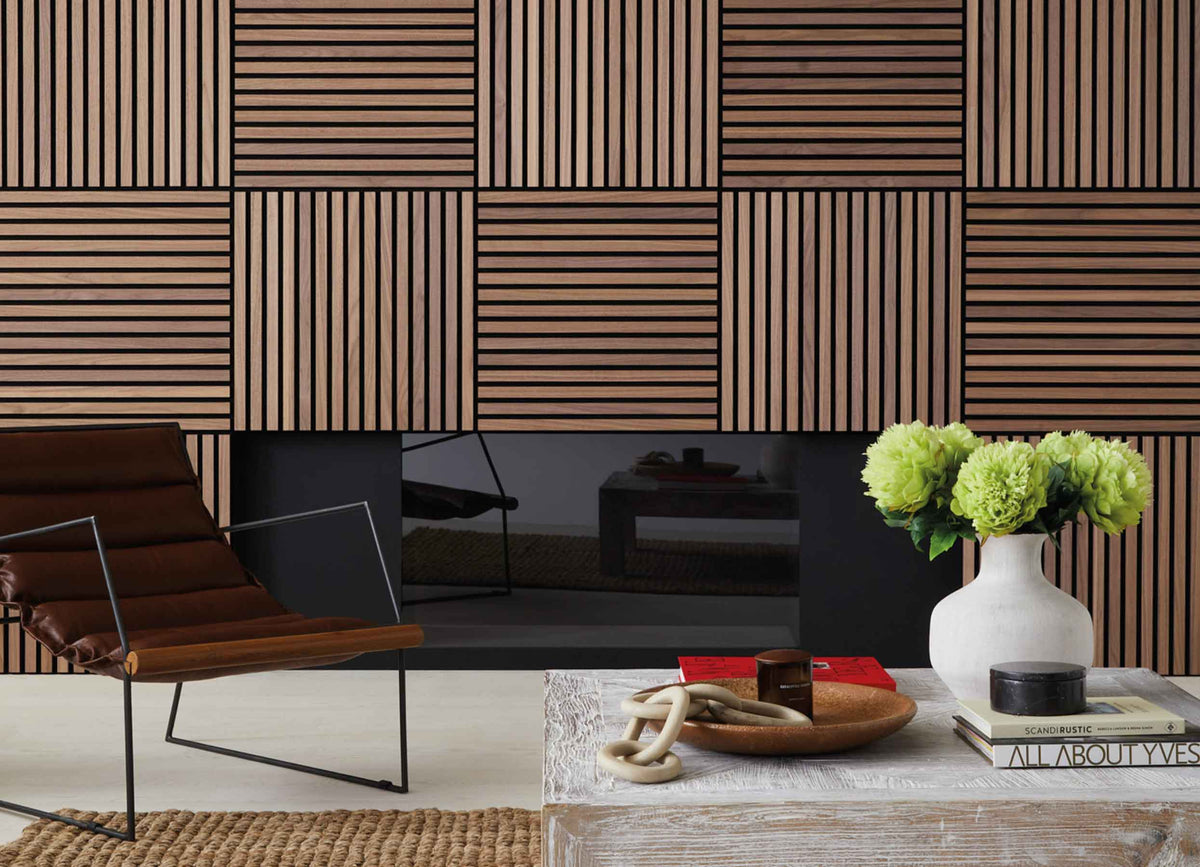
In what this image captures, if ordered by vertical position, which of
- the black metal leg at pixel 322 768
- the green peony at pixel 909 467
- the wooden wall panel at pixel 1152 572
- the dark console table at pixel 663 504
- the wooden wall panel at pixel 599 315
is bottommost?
the black metal leg at pixel 322 768

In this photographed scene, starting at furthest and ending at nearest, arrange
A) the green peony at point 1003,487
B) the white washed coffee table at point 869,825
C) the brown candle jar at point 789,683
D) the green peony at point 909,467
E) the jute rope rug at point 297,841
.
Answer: the jute rope rug at point 297,841 → the green peony at point 909,467 → the green peony at point 1003,487 → the brown candle jar at point 789,683 → the white washed coffee table at point 869,825

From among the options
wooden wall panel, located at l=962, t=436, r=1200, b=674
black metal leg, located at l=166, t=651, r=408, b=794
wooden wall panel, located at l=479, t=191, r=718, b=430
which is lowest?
black metal leg, located at l=166, t=651, r=408, b=794

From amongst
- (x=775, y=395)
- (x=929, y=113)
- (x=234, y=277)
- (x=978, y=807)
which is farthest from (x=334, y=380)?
(x=978, y=807)

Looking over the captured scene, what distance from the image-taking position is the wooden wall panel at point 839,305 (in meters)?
3.98

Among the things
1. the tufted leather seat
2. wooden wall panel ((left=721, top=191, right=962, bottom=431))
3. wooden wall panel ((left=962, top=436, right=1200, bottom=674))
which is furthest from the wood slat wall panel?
wooden wall panel ((left=962, top=436, right=1200, bottom=674))

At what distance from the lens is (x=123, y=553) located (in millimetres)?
3031

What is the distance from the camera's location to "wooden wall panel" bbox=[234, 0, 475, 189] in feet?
13.0

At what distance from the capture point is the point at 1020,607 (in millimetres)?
1899

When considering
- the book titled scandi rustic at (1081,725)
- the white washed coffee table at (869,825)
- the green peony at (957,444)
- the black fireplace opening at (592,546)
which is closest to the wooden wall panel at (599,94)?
the black fireplace opening at (592,546)

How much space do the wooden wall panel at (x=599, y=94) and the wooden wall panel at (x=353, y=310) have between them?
30 centimetres

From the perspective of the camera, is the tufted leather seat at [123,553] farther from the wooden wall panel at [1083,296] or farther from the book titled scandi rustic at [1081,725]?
the wooden wall panel at [1083,296]

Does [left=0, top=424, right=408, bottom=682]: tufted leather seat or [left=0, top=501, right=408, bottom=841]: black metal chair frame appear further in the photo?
[left=0, top=424, right=408, bottom=682]: tufted leather seat

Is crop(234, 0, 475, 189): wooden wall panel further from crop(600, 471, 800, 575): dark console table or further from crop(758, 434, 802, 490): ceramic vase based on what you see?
crop(758, 434, 802, 490): ceramic vase

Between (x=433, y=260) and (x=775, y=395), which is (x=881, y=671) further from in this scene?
(x=433, y=260)
